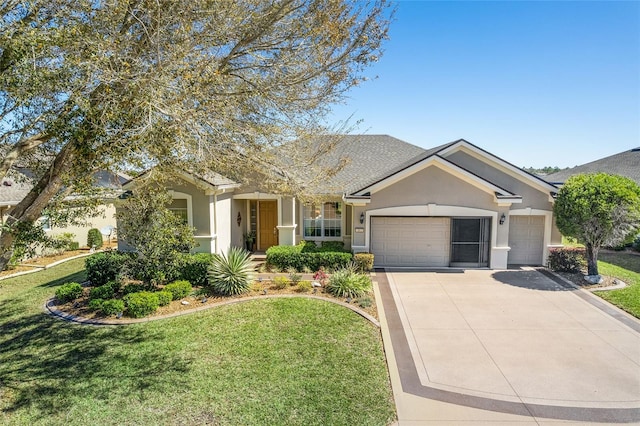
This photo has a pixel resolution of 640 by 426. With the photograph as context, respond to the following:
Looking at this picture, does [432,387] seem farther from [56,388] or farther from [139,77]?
[139,77]

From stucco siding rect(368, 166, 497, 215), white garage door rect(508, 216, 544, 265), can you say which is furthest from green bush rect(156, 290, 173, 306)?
white garage door rect(508, 216, 544, 265)

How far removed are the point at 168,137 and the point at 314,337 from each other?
5545 millimetres

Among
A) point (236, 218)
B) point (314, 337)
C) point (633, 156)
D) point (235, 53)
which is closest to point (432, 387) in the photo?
point (314, 337)

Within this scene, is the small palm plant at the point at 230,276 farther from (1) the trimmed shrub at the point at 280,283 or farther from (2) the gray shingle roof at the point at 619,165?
(2) the gray shingle roof at the point at 619,165

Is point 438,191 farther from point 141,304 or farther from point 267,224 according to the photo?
point 141,304

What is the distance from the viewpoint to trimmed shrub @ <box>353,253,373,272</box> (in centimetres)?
1398

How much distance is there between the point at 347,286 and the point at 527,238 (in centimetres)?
978

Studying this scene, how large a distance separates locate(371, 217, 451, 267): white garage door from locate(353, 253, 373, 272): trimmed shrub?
1.19 m

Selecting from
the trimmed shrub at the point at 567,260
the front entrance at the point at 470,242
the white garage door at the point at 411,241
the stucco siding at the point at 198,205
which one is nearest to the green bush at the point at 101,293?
the stucco siding at the point at 198,205

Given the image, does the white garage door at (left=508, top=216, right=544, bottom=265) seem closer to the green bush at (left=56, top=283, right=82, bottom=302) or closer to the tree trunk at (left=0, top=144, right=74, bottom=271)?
the tree trunk at (left=0, top=144, right=74, bottom=271)

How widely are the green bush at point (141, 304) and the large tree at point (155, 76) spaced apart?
156 inches

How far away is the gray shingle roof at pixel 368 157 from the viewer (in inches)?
669

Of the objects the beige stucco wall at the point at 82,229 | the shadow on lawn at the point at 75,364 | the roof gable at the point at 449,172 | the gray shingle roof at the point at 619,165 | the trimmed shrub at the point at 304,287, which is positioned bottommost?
the shadow on lawn at the point at 75,364

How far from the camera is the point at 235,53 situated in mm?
7742
